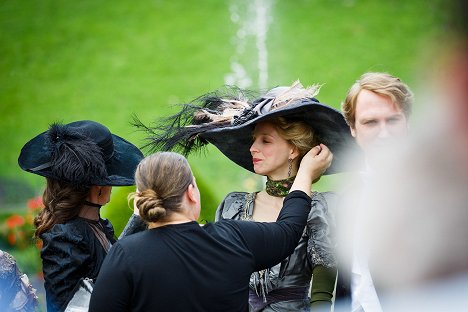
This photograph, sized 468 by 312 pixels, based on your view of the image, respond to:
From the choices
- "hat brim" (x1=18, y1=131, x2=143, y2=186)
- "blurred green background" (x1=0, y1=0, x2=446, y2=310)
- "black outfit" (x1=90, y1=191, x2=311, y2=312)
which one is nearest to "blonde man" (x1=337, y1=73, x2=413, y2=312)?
"black outfit" (x1=90, y1=191, x2=311, y2=312)

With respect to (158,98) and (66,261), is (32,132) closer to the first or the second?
(158,98)

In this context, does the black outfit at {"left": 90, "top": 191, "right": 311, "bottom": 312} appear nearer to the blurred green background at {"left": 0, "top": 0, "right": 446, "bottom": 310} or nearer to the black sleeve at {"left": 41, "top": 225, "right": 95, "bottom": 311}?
the black sleeve at {"left": 41, "top": 225, "right": 95, "bottom": 311}

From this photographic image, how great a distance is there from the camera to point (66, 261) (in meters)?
2.32

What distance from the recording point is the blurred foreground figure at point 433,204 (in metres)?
0.63

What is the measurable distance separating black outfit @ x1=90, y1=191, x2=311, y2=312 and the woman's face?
594 mm

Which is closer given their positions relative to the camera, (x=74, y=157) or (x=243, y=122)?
(x=74, y=157)

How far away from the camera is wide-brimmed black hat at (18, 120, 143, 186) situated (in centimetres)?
246

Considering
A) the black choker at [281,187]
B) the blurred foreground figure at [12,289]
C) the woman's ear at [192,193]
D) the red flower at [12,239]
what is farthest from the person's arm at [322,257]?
the red flower at [12,239]

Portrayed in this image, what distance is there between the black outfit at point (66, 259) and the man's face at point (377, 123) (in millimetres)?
986

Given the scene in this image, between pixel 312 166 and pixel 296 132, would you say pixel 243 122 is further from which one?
pixel 312 166

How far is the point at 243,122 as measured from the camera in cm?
259

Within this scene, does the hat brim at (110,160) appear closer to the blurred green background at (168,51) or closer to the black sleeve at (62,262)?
the black sleeve at (62,262)

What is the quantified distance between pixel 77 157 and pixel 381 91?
1.08 m

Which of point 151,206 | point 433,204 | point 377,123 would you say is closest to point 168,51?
point 377,123
